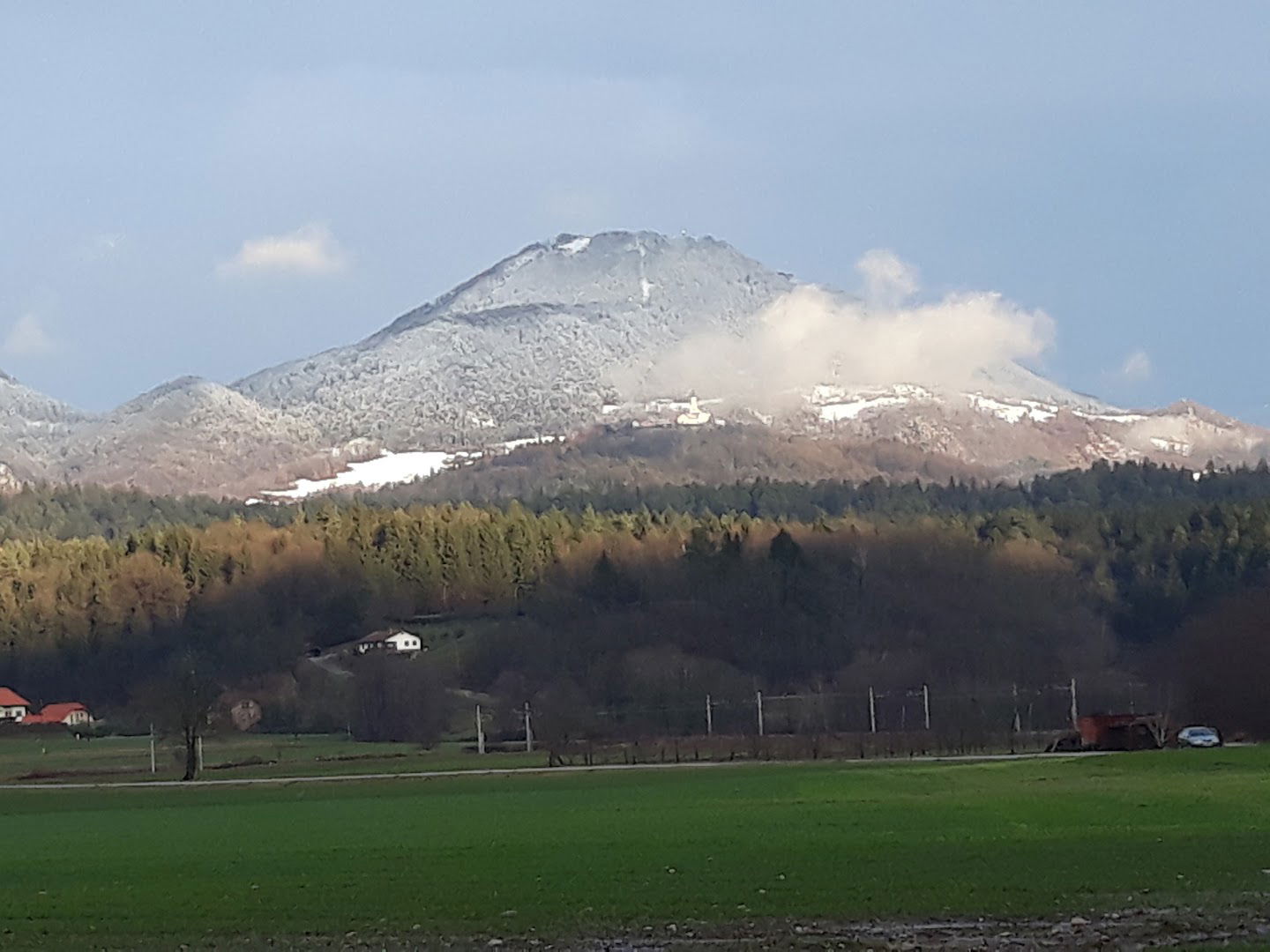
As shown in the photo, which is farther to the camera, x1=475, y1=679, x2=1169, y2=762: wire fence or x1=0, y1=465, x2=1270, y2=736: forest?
x1=0, y1=465, x2=1270, y2=736: forest

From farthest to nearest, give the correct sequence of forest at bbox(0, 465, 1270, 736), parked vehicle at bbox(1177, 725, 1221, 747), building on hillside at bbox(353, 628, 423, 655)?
building on hillside at bbox(353, 628, 423, 655)
forest at bbox(0, 465, 1270, 736)
parked vehicle at bbox(1177, 725, 1221, 747)

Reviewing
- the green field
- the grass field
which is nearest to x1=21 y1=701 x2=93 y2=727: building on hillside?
the grass field

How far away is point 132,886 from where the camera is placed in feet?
93.1

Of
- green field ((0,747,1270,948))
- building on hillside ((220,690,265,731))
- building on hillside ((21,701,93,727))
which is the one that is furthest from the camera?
building on hillside ((21,701,93,727))

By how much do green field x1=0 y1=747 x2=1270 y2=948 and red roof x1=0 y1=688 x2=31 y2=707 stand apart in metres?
84.4

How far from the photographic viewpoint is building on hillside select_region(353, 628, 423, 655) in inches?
5271

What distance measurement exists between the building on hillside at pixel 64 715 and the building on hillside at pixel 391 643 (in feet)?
67.5

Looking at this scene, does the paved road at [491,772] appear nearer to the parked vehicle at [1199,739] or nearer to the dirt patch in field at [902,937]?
the parked vehicle at [1199,739]

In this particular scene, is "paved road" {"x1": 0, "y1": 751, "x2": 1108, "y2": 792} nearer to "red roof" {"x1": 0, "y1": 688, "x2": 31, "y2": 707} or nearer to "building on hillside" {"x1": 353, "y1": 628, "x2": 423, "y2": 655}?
"building on hillside" {"x1": 353, "y1": 628, "x2": 423, "y2": 655}

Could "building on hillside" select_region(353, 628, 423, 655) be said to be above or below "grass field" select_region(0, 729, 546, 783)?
above

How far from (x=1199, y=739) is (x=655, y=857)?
46907 mm

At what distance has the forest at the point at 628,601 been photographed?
11588 centimetres

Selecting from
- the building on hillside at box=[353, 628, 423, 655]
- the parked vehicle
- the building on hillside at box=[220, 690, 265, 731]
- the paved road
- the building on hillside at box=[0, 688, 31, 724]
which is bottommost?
the parked vehicle

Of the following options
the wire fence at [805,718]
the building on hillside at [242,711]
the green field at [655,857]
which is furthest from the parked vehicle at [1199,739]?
the building on hillside at [242,711]
